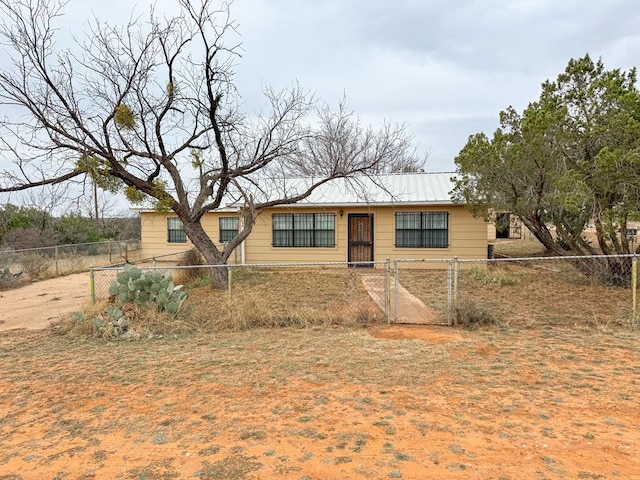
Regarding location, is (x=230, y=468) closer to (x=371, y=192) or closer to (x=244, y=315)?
(x=244, y=315)

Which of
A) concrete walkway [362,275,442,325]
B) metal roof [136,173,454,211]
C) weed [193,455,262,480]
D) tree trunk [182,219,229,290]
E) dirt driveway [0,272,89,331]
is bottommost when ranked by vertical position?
weed [193,455,262,480]

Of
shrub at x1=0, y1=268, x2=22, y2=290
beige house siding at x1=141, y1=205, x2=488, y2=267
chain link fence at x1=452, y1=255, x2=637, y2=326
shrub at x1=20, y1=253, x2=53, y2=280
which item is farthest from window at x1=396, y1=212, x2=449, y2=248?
shrub at x1=20, y1=253, x2=53, y2=280

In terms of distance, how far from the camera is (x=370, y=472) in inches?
117

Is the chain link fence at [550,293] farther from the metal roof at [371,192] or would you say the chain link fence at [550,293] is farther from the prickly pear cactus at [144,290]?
the prickly pear cactus at [144,290]

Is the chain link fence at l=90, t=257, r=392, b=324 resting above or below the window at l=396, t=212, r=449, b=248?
below

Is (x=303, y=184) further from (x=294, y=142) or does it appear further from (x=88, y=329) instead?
(x=88, y=329)

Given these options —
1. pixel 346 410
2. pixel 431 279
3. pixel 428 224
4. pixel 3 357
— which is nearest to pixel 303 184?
pixel 428 224

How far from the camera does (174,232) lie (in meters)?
18.0

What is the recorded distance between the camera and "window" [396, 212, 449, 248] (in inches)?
588

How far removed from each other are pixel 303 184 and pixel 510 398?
563 inches

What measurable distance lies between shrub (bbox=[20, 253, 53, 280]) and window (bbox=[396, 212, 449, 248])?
13029 millimetres

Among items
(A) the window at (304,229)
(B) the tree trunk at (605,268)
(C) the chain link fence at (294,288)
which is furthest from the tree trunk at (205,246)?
(B) the tree trunk at (605,268)

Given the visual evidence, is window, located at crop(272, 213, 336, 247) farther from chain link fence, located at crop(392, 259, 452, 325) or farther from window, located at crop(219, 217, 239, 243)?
chain link fence, located at crop(392, 259, 452, 325)

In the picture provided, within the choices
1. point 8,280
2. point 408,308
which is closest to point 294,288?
point 408,308
